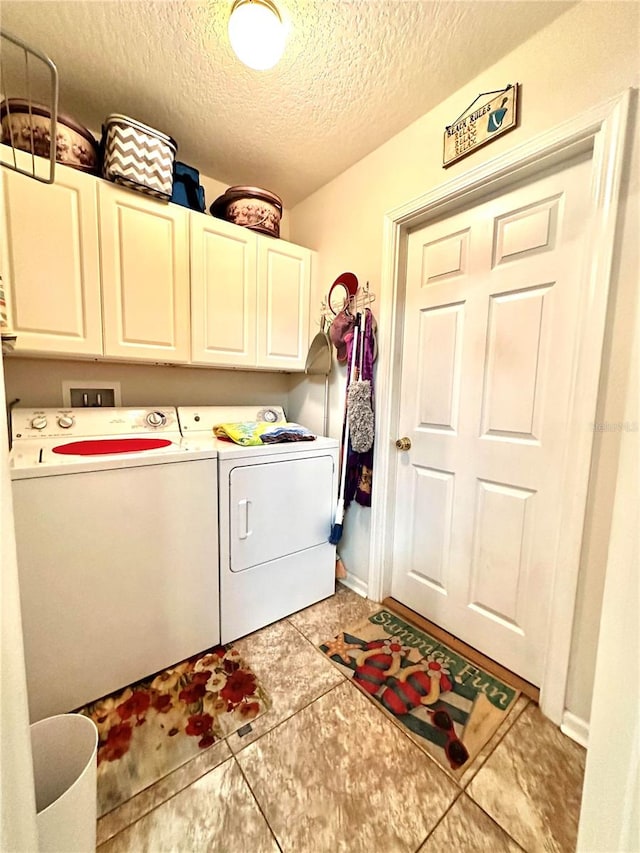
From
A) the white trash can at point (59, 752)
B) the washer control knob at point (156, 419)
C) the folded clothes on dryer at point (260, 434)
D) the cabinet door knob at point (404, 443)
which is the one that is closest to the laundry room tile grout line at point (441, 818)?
the white trash can at point (59, 752)

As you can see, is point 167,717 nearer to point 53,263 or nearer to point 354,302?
point 53,263

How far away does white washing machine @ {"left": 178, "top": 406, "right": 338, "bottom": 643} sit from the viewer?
153cm

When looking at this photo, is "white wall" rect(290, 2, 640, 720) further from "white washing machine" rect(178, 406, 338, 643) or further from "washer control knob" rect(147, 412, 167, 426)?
"washer control knob" rect(147, 412, 167, 426)

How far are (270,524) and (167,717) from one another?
31.3 inches

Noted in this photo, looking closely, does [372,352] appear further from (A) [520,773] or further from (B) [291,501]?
(A) [520,773]

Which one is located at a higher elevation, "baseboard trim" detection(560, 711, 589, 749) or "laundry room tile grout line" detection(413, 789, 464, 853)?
"baseboard trim" detection(560, 711, 589, 749)

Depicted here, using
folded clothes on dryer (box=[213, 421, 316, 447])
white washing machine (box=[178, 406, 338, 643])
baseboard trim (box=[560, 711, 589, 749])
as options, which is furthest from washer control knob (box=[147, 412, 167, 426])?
baseboard trim (box=[560, 711, 589, 749])

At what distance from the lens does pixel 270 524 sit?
5.39 feet

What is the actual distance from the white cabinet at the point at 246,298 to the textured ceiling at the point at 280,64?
1.51ft

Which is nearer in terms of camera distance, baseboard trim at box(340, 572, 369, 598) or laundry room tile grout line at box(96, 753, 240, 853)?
laundry room tile grout line at box(96, 753, 240, 853)

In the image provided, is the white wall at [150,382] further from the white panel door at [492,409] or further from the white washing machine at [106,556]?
the white panel door at [492,409]

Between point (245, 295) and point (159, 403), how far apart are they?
82cm

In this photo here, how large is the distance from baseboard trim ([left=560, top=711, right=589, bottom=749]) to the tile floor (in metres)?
0.03

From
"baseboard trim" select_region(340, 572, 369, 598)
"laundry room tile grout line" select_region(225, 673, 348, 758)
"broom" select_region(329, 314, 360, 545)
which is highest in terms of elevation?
"broom" select_region(329, 314, 360, 545)
